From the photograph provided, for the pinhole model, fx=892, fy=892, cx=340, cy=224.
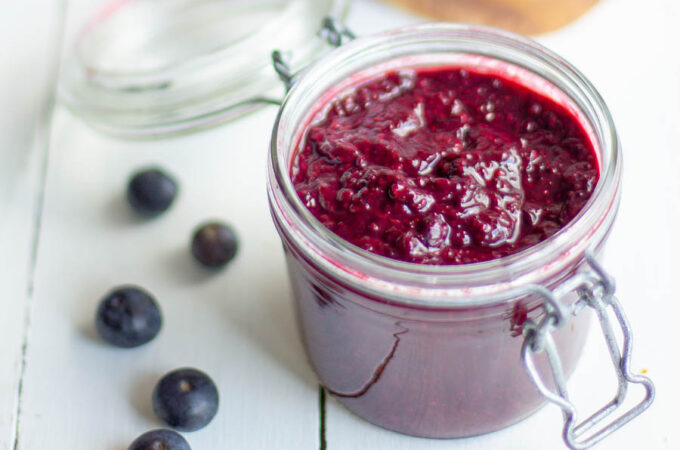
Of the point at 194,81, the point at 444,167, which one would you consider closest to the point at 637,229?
the point at 444,167

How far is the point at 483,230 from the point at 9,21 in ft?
4.46

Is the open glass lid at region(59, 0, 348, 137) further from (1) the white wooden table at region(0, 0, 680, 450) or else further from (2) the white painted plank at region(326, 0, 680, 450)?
(2) the white painted plank at region(326, 0, 680, 450)

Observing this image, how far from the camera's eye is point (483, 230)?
1.13 m

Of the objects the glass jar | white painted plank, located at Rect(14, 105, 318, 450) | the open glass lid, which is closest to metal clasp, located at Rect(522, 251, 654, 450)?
the glass jar

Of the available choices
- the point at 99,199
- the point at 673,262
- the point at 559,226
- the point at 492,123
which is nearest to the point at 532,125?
the point at 492,123

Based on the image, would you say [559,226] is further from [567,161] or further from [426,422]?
[426,422]

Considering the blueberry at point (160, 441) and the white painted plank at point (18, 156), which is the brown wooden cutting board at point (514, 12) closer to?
the white painted plank at point (18, 156)

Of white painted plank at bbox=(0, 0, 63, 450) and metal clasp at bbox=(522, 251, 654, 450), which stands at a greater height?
white painted plank at bbox=(0, 0, 63, 450)

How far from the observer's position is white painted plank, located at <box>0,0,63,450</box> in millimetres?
1504

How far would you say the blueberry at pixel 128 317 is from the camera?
1.45 metres

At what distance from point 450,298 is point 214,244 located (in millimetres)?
577

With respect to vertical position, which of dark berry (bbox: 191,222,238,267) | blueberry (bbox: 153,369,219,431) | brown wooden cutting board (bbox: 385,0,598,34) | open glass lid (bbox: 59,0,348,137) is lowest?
blueberry (bbox: 153,369,219,431)

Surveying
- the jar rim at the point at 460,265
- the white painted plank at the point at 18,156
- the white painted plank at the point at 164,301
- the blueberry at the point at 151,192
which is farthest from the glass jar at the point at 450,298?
the white painted plank at the point at 18,156

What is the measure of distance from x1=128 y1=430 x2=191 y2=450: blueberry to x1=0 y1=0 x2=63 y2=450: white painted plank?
23cm
